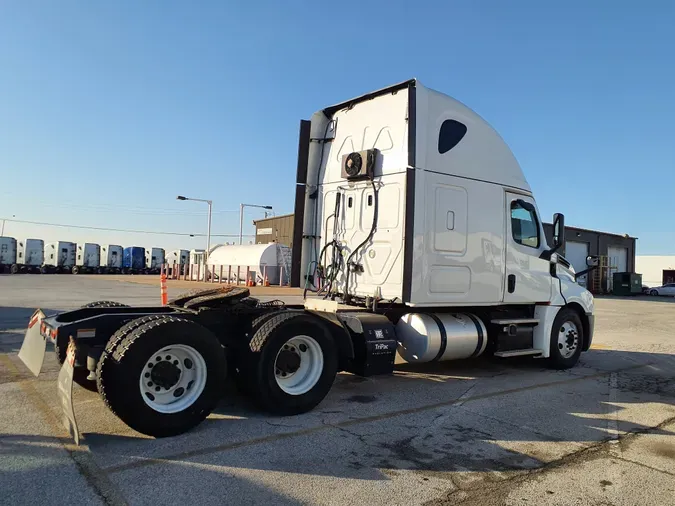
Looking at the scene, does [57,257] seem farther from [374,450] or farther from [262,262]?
[374,450]

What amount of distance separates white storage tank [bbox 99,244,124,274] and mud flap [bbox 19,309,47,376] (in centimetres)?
5623

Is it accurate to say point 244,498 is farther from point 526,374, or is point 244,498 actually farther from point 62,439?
point 526,374

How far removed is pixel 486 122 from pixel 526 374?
159 inches

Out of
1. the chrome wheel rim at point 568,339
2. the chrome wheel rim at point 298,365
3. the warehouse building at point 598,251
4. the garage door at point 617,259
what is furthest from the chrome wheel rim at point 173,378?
the garage door at point 617,259

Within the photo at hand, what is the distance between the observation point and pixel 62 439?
4445 millimetres

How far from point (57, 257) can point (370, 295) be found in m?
55.1

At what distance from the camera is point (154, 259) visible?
6153 cm

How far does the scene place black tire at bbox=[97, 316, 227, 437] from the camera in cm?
432

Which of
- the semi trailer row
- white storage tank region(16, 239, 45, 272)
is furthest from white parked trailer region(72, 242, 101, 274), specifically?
white storage tank region(16, 239, 45, 272)

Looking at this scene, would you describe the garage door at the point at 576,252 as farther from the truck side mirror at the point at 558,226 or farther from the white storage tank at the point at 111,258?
the white storage tank at the point at 111,258

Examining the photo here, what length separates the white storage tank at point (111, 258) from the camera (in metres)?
57.0

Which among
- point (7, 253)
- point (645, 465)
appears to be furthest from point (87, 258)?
point (645, 465)

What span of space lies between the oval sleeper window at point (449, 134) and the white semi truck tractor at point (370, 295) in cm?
2

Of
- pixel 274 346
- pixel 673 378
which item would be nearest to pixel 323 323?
pixel 274 346
